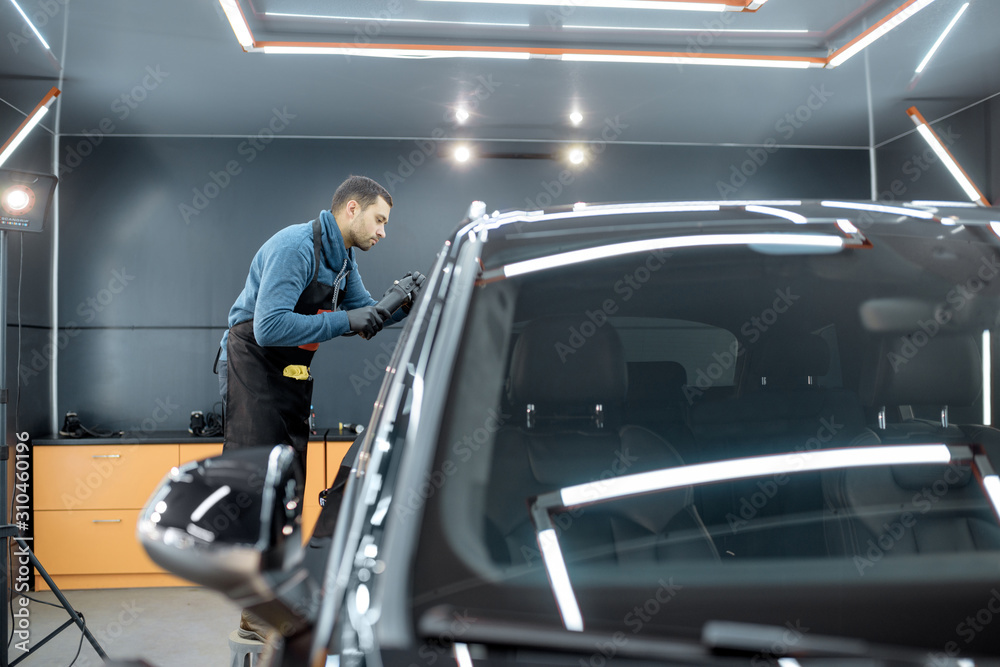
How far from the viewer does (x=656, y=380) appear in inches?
55.0

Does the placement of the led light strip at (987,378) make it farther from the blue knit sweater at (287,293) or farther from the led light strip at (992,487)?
the blue knit sweater at (287,293)

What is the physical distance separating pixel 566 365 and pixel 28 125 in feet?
15.1

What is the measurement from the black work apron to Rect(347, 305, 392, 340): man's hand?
0.87 ft

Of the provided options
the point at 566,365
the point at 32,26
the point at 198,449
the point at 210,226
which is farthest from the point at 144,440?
the point at 566,365

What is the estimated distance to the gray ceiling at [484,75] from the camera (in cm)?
322

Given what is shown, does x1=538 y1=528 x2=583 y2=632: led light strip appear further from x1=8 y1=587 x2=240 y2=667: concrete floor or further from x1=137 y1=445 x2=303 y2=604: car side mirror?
x1=8 y1=587 x2=240 y2=667: concrete floor

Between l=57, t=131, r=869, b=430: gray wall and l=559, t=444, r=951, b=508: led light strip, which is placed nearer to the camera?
l=559, t=444, r=951, b=508: led light strip

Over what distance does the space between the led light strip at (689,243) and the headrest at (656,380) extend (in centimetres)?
42

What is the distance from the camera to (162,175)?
4797 millimetres

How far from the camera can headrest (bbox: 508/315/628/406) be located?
2.87ft

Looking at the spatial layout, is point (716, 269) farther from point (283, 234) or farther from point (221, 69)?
point (221, 69)

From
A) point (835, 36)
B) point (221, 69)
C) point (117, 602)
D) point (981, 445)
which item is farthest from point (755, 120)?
point (117, 602)

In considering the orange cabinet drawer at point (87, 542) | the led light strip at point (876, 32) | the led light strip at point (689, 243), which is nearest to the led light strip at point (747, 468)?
the led light strip at point (689, 243)

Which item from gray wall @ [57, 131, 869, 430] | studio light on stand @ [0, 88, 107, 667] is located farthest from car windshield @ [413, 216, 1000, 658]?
gray wall @ [57, 131, 869, 430]
